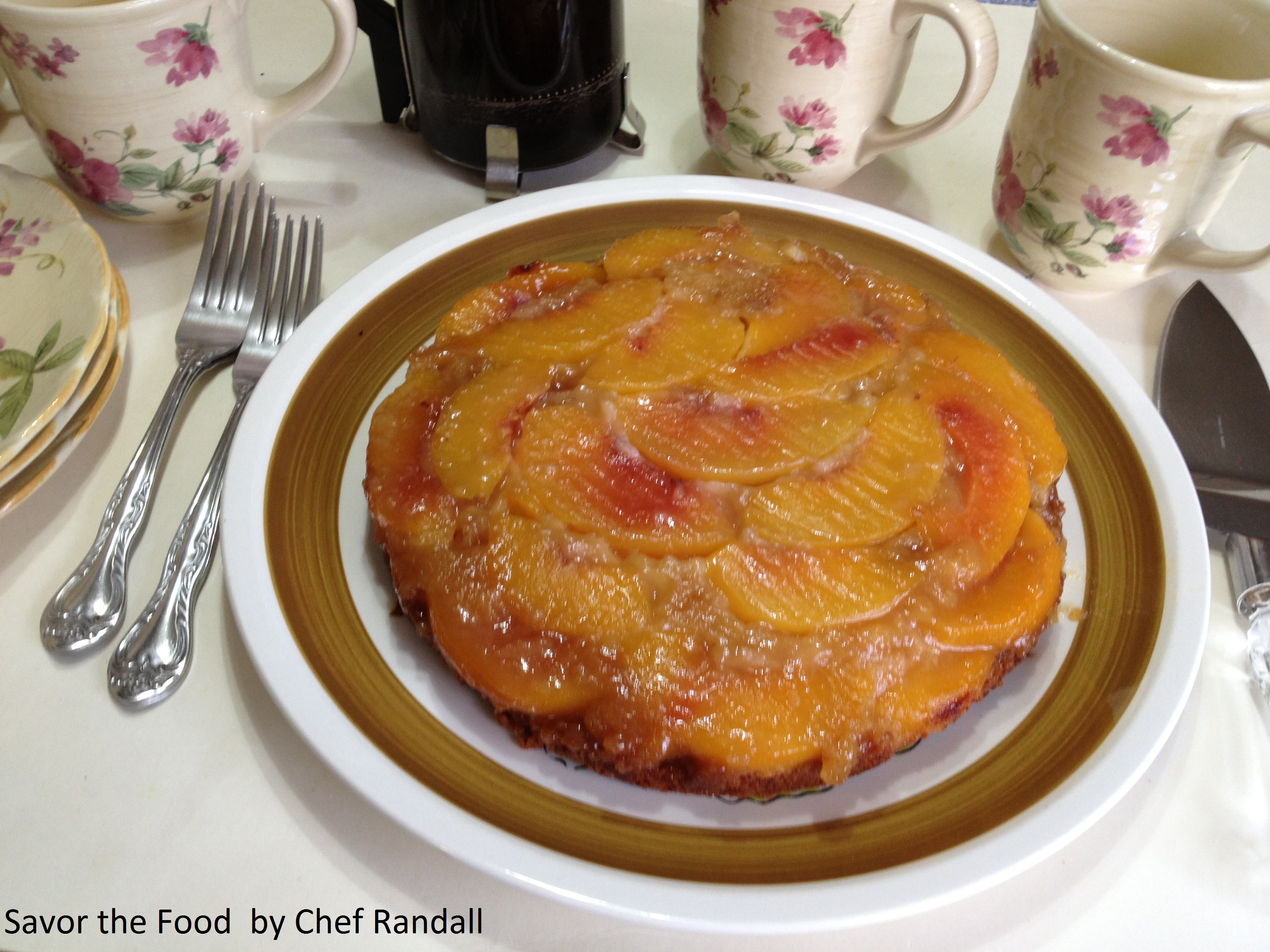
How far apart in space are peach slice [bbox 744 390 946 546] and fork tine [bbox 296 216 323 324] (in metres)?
0.88

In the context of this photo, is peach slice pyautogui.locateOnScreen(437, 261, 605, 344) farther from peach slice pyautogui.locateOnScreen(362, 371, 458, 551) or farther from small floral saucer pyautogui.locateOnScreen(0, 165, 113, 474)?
small floral saucer pyautogui.locateOnScreen(0, 165, 113, 474)

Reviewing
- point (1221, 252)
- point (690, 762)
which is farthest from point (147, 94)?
point (1221, 252)

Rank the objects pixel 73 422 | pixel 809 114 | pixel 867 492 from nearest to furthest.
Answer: pixel 867 492
pixel 73 422
pixel 809 114

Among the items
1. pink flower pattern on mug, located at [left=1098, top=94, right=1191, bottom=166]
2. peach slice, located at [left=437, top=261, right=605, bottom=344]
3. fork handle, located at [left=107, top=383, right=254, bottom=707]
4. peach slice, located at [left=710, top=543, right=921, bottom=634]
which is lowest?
fork handle, located at [left=107, top=383, right=254, bottom=707]

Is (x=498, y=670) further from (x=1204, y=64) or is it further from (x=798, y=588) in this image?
(x=1204, y=64)

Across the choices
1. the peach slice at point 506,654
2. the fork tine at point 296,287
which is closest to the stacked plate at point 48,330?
the fork tine at point 296,287

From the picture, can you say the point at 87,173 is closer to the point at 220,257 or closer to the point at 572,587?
the point at 220,257

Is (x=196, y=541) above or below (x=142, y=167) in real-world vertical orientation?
below

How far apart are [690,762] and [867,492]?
354 mm

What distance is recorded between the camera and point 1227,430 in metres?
1.27

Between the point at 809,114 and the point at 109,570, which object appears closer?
the point at 109,570

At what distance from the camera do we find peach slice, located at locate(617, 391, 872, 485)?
3.15 feet

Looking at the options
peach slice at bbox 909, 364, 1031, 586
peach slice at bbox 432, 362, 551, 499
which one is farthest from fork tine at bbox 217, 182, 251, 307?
peach slice at bbox 909, 364, 1031, 586

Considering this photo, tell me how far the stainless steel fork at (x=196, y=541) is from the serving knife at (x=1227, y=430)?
1.34m
